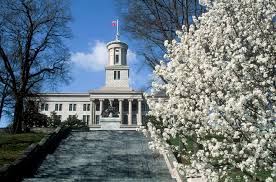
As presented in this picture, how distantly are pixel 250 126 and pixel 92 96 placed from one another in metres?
98.3

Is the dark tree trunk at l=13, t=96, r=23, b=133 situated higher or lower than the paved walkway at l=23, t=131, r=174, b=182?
higher

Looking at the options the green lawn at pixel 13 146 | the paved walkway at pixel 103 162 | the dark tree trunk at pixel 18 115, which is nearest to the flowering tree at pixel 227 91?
the paved walkway at pixel 103 162

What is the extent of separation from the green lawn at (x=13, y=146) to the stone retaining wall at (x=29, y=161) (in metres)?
1.17

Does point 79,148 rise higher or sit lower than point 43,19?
lower

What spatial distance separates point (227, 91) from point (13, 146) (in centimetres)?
2086

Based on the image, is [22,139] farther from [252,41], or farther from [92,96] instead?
[92,96]

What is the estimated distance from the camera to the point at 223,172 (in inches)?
359

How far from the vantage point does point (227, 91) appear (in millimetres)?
9062

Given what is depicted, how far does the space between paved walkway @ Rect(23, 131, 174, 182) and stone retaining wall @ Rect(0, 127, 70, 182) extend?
396mm

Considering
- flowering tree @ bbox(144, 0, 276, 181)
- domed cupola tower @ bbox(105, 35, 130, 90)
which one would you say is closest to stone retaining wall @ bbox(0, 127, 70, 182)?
flowering tree @ bbox(144, 0, 276, 181)

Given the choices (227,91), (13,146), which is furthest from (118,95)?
(227,91)

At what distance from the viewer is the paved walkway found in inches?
749

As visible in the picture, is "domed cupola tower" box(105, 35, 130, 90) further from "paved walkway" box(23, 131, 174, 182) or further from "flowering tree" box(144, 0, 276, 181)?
"flowering tree" box(144, 0, 276, 181)

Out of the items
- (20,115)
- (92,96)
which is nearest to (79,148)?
(20,115)
